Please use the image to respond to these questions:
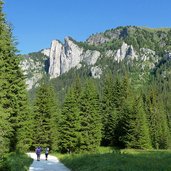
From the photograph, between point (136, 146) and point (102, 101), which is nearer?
point (136, 146)

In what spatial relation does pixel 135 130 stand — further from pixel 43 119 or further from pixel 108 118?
pixel 43 119

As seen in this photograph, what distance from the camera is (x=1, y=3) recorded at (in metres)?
24.2

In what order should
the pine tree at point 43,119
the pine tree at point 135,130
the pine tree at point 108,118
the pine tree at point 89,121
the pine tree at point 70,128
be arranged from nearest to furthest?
the pine tree at point 70,128 < the pine tree at point 89,121 < the pine tree at point 43,119 < the pine tree at point 135,130 < the pine tree at point 108,118

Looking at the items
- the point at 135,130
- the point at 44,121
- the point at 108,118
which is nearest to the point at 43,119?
the point at 44,121

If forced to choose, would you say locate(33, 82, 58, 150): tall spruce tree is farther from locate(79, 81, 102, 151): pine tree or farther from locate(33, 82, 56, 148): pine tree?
locate(79, 81, 102, 151): pine tree

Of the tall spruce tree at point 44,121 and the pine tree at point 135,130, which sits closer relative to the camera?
the tall spruce tree at point 44,121

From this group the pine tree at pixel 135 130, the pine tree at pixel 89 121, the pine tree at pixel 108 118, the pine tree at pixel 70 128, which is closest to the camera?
the pine tree at pixel 70 128

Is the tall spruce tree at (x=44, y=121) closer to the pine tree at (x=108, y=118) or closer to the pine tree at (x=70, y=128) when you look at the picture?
the pine tree at (x=70, y=128)

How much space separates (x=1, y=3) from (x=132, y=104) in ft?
171

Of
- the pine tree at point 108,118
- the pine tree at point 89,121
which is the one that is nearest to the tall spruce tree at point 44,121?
the pine tree at point 89,121

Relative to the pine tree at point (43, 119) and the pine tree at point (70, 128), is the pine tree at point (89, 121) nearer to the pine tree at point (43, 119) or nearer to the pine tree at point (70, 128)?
the pine tree at point (70, 128)

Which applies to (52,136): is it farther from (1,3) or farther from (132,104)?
(1,3)

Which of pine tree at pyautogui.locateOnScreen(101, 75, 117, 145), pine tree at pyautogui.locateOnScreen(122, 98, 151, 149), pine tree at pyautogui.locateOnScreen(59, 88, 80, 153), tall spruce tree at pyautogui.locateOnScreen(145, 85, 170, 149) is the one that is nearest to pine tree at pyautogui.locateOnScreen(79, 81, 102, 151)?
pine tree at pyautogui.locateOnScreen(59, 88, 80, 153)

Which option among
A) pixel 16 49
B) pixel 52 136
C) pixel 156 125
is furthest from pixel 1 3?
pixel 156 125
